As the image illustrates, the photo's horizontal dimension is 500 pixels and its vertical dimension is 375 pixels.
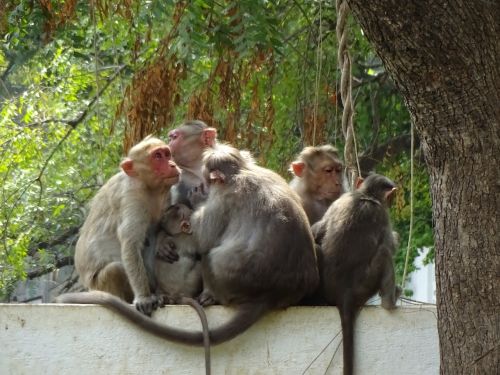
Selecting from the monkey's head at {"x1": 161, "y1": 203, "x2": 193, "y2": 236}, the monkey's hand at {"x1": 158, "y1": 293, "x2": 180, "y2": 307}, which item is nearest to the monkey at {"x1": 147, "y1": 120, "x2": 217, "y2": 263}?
the monkey's head at {"x1": 161, "y1": 203, "x2": 193, "y2": 236}

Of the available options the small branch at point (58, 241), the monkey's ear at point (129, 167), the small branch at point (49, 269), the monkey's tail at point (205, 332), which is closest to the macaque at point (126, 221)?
the monkey's ear at point (129, 167)

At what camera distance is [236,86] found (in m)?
10.1

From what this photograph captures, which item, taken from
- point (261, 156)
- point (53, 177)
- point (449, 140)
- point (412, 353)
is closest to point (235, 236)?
point (412, 353)

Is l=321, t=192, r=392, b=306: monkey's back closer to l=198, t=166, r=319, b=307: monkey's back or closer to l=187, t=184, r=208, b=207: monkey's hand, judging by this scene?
l=198, t=166, r=319, b=307: monkey's back

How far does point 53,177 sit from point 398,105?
14.8 feet

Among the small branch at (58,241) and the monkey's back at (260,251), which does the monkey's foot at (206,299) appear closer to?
the monkey's back at (260,251)

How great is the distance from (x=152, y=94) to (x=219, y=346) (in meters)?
3.53

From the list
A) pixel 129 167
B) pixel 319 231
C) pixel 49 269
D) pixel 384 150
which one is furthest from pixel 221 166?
pixel 49 269

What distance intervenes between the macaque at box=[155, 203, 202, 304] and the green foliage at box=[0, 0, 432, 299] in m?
2.36

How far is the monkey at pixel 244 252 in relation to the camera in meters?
6.52

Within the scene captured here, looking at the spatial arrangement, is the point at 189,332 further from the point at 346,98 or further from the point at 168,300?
the point at 346,98

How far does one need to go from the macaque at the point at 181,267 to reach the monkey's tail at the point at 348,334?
105 centimetres

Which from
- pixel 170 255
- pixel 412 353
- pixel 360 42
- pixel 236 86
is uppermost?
pixel 360 42

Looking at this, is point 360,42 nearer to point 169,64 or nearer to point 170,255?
point 169,64
